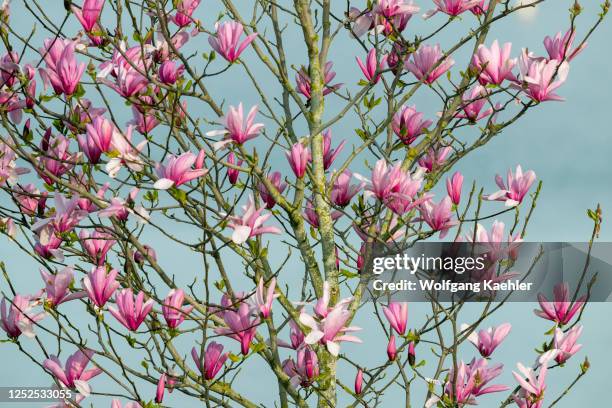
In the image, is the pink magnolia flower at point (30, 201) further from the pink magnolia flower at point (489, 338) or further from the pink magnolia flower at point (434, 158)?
the pink magnolia flower at point (489, 338)

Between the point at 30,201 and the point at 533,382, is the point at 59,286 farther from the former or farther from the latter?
the point at 533,382

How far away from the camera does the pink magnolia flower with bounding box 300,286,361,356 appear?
404 centimetres

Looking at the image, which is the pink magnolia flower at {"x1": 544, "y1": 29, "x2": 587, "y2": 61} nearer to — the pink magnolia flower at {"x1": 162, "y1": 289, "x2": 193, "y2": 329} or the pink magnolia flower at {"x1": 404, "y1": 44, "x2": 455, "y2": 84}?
the pink magnolia flower at {"x1": 404, "y1": 44, "x2": 455, "y2": 84}

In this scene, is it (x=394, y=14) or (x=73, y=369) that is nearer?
(x=73, y=369)

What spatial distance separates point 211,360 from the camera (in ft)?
14.9

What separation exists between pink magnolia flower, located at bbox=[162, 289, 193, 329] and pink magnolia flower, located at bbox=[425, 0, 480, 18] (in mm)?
2210

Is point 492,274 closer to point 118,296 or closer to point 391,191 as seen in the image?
point 391,191

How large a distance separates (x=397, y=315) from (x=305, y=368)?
0.57m

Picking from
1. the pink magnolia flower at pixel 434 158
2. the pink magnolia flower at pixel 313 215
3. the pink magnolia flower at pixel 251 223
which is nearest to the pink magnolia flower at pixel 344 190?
the pink magnolia flower at pixel 313 215

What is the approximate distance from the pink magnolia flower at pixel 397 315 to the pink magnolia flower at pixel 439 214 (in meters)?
0.46

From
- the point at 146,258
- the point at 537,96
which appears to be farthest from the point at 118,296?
the point at 537,96

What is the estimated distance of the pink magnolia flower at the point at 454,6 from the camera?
504 cm

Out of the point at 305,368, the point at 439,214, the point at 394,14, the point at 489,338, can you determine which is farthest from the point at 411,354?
the point at 394,14

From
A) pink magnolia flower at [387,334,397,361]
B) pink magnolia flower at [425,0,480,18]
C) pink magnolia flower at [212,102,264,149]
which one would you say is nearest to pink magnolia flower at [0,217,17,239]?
pink magnolia flower at [212,102,264,149]
